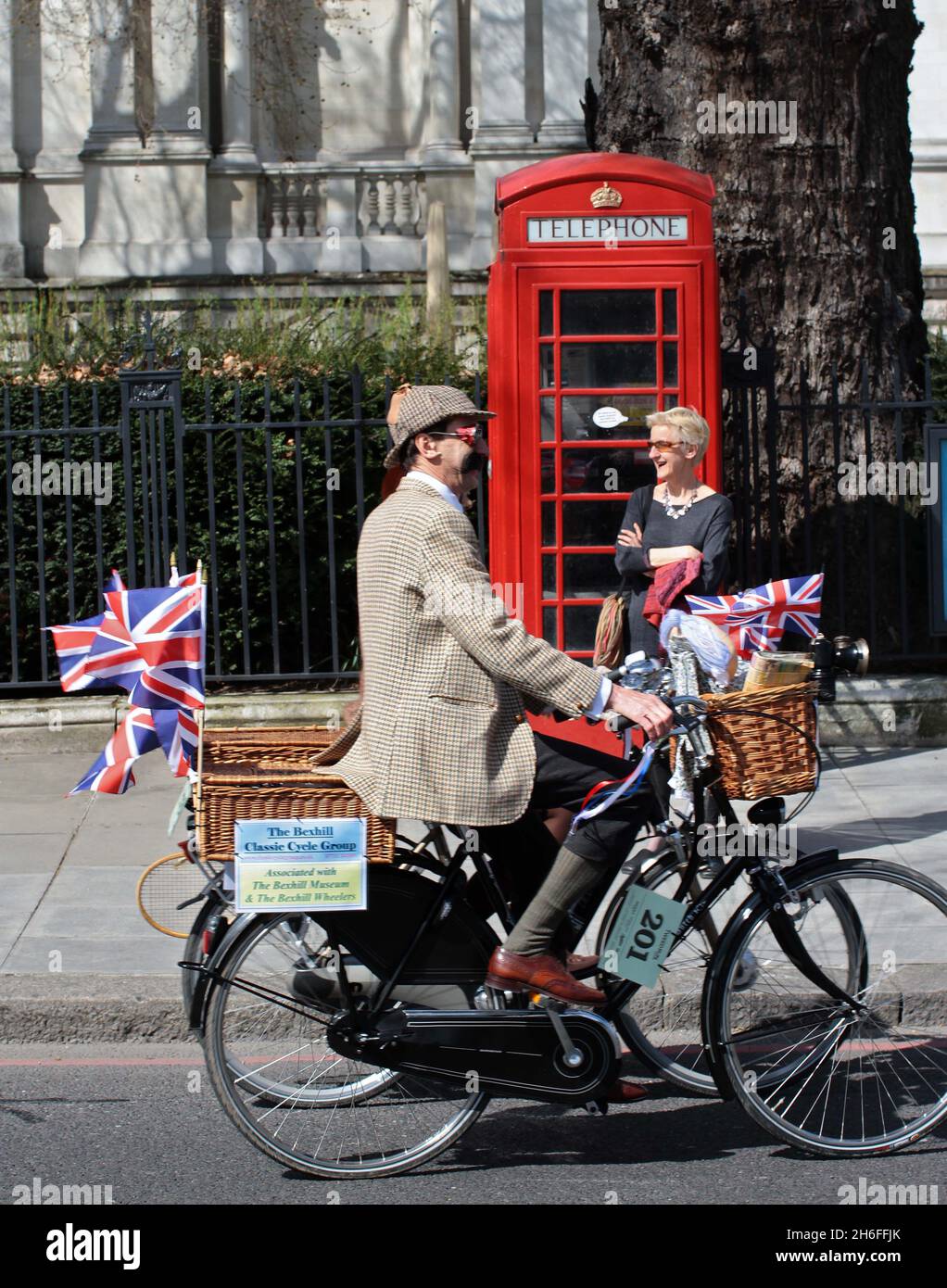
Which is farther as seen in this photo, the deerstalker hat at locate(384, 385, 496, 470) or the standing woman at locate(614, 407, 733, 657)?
the standing woman at locate(614, 407, 733, 657)

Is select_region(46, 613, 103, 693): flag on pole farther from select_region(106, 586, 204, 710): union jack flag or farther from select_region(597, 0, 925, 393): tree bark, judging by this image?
select_region(597, 0, 925, 393): tree bark

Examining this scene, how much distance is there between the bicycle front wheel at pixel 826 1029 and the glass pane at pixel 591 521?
10.7 ft

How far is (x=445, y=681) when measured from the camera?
4102 mm

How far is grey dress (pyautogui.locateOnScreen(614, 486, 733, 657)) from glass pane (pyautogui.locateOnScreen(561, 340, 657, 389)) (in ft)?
2.60

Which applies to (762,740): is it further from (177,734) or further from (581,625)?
(581,625)

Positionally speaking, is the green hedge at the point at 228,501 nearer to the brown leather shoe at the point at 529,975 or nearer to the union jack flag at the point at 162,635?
the union jack flag at the point at 162,635

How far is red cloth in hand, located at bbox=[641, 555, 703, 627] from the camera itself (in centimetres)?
665

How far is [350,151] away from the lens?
77.5 ft

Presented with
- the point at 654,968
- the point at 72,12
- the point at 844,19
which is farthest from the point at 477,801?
the point at 72,12

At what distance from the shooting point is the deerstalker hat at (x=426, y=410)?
13.7ft

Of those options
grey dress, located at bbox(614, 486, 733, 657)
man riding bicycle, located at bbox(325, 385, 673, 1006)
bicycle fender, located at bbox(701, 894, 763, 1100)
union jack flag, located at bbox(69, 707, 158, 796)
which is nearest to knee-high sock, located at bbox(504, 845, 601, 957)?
man riding bicycle, located at bbox(325, 385, 673, 1006)

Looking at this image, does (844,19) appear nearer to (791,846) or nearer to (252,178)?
(791,846)

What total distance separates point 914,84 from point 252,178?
8.90m

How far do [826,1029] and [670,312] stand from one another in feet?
13.2
